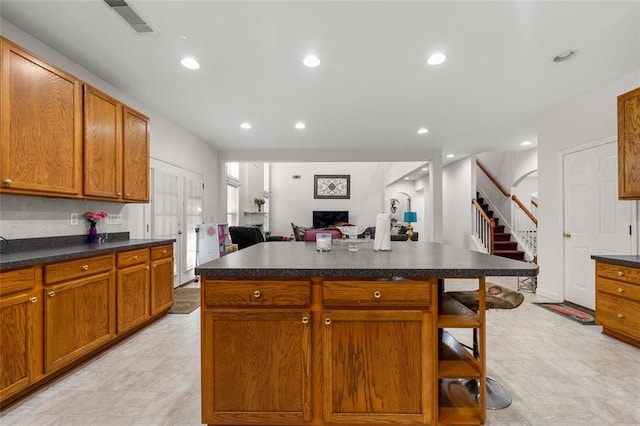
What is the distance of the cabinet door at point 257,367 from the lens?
1.47m

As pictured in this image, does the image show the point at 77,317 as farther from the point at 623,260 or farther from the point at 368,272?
the point at 623,260

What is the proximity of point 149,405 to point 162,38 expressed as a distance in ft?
9.03

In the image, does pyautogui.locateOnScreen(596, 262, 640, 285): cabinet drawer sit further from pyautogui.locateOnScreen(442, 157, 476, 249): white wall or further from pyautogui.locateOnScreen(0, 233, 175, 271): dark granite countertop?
pyautogui.locateOnScreen(0, 233, 175, 271): dark granite countertop

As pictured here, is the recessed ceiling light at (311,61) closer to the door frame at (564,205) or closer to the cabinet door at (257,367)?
the cabinet door at (257,367)

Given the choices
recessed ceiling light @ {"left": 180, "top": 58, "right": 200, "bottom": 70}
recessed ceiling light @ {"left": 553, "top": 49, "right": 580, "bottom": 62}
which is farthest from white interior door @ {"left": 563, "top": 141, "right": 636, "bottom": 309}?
recessed ceiling light @ {"left": 180, "top": 58, "right": 200, "bottom": 70}

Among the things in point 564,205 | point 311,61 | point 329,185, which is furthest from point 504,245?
point 311,61

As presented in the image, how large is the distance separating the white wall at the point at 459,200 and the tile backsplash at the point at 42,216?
24.0ft

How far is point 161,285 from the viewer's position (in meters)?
3.26

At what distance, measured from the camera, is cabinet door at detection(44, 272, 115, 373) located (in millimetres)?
1979

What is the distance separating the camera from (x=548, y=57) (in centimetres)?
273

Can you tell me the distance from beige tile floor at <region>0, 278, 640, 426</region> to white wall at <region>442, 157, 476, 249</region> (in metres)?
4.55

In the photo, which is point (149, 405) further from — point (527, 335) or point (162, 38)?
point (527, 335)

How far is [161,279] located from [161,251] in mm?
312

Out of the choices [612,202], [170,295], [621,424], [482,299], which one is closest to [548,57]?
[612,202]
